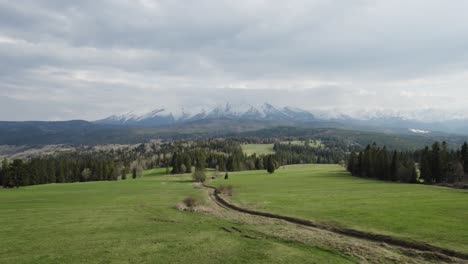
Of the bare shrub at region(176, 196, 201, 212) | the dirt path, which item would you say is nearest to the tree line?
the dirt path

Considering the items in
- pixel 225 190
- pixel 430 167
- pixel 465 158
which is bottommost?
pixel 225 190

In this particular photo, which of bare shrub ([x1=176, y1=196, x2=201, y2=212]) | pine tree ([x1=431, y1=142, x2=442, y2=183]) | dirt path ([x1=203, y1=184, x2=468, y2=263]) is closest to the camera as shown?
dirt path ([x1=203, y1=184, x2=468, y2=263])

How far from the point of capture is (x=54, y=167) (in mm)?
152250

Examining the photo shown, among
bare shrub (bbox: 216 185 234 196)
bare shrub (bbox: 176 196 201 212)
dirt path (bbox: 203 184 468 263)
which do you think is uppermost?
dirt path (bbox: 203 184 468 263)

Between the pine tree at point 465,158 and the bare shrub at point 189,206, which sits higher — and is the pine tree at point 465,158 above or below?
above

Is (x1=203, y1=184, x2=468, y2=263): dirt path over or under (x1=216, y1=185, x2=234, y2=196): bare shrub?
over

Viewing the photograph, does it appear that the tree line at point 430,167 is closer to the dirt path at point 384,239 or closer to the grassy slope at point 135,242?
the dirt path at point 384,239

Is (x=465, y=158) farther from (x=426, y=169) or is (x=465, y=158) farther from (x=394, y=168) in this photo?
(x=394, y=168)

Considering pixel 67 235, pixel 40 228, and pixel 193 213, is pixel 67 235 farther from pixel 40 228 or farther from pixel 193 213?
pixel 193 213

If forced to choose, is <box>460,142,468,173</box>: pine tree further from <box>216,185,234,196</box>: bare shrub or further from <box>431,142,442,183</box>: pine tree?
<box>216,185,234,196</box>: bare shrub

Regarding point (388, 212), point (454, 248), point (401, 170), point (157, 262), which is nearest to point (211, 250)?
point (157, 262)

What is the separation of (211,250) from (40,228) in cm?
2242

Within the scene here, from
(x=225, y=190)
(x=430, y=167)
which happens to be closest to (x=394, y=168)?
(x=430, y=167)

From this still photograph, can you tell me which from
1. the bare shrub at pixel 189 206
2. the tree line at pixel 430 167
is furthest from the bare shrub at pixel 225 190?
the tree line at pixel 430 167
